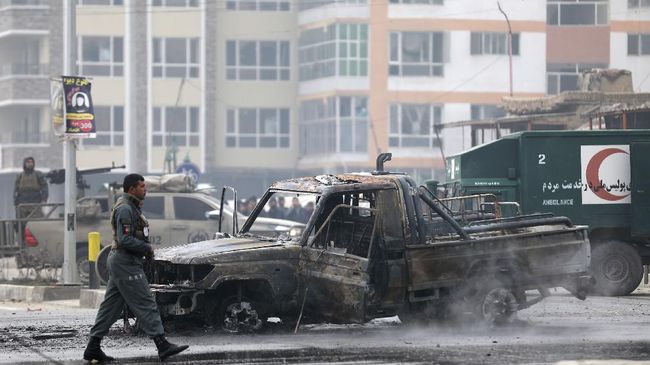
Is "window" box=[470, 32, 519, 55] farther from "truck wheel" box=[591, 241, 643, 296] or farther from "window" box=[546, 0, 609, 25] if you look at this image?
"truck wheel" box=[591, 241, 643, 296]

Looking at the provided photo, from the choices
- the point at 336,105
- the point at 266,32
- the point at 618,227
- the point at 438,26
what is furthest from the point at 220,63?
the point at 618,227

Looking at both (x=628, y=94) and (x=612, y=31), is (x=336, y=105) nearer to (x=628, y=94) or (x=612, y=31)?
(x=612, y=31)

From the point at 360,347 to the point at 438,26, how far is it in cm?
5237

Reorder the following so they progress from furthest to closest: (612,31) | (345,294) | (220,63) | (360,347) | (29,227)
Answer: (220,63) < (612,31) < (29,227) < (345,294) < (360,347)

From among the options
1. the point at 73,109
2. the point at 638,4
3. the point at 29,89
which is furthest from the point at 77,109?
the point at 29,89

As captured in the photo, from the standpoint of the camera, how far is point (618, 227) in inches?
811

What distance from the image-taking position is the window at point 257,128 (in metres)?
69.3

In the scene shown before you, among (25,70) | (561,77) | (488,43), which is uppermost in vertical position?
(488,43)

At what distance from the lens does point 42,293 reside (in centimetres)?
2148

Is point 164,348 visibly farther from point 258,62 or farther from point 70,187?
point 258,62

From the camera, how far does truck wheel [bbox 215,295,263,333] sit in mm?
13781

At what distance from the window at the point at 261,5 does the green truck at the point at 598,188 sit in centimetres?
4913

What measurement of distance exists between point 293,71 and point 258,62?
1897mm

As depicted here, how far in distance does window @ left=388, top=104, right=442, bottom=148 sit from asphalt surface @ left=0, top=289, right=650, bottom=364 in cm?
4804
